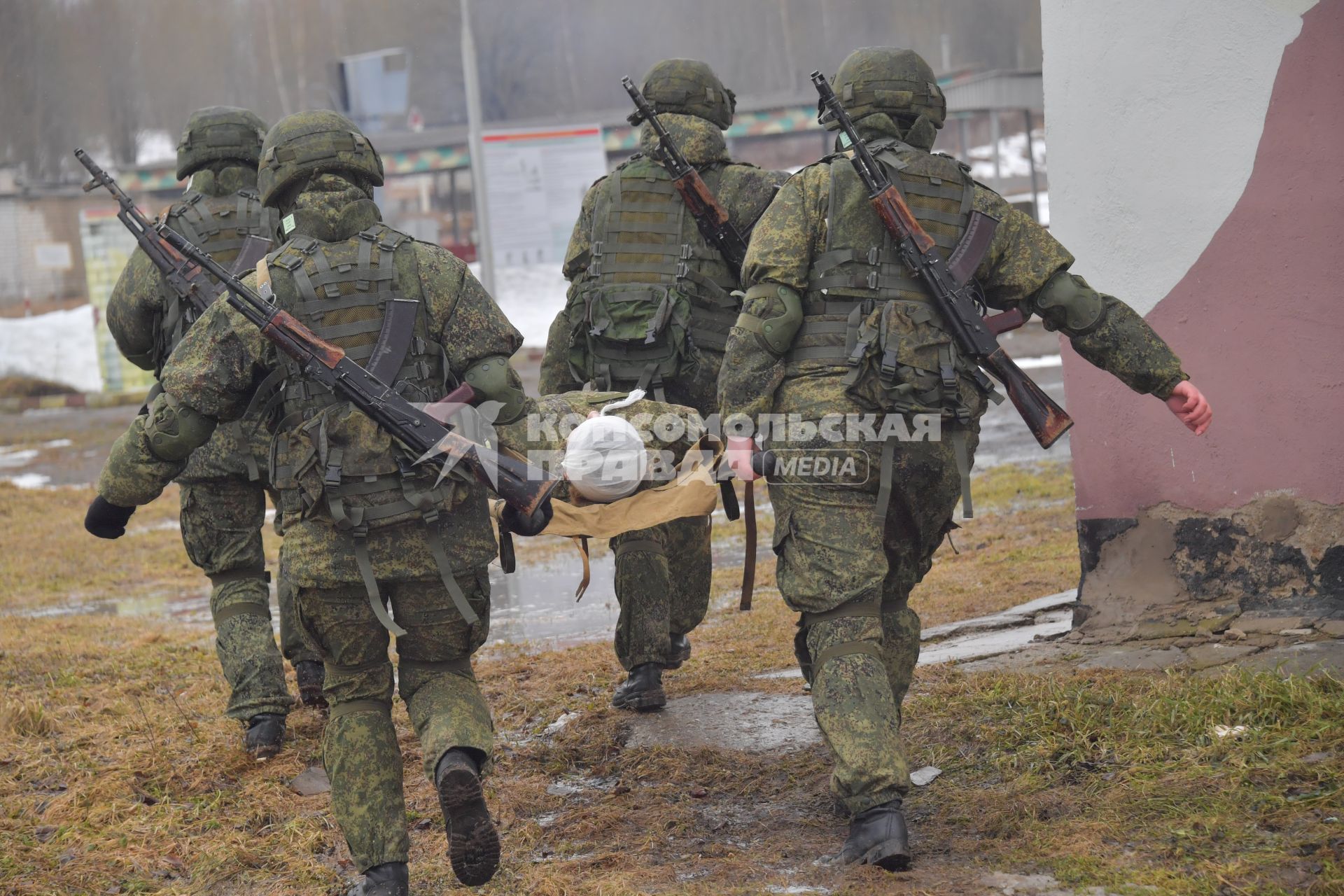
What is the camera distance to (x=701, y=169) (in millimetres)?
5414

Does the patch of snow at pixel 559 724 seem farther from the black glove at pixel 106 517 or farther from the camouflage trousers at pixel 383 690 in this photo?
the black glove at pixel 106 517

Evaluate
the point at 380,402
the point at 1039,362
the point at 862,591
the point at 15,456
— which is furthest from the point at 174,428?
the point at 1039,362

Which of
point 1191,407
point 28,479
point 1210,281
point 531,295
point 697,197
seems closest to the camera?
point 1191,407

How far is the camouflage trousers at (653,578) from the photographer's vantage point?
5.21 meters

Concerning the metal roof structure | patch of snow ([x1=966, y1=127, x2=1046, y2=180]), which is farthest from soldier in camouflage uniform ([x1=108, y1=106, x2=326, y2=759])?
patch of snow ([x1=966, y1=127, x2=1046, y2=180])

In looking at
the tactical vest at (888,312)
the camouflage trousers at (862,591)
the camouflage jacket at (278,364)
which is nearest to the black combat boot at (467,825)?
the camouflage jacket at (278,364)

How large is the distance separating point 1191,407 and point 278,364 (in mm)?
2580

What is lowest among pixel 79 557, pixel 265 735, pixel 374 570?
pixel 79 557

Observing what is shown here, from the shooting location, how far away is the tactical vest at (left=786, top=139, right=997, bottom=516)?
386cm

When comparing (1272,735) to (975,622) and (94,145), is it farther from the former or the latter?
(94,145)

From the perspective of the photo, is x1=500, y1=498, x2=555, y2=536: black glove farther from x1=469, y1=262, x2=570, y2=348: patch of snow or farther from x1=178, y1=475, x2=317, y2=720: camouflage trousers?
x1=469, y1=262, x2=570, y2=348: patch of snow

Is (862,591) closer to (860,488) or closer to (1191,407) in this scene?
(860,488)

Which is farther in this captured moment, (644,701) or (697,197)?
(697,197)

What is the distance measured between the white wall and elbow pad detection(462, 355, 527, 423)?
8.54ft
